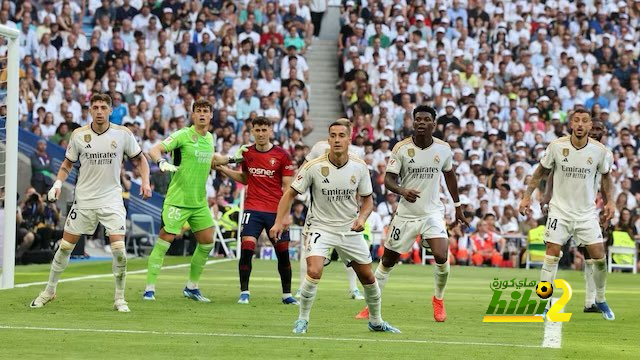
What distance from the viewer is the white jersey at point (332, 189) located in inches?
532

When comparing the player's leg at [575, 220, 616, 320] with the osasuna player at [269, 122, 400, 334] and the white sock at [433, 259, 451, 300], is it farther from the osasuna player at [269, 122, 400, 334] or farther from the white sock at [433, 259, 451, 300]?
the osasuna player at [269, 122, 400, 334]

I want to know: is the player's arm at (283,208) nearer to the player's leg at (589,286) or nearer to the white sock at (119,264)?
the white sock at (119,264)

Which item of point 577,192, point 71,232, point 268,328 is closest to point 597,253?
point 577,192

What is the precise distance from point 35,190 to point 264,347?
17.9m

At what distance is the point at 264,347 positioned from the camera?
12000 millimetres

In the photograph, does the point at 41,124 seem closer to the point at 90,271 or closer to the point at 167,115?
the point at 167,115

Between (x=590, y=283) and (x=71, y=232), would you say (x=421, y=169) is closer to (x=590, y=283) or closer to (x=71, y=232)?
(x=590, y=283)

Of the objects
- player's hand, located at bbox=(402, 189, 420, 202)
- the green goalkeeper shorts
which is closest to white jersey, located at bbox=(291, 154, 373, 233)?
player's hand, located at bbox=(402, 189, 420, 202)

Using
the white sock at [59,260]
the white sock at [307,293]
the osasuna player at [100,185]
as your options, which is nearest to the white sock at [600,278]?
the white sock at [307,293]

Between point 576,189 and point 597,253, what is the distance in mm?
830

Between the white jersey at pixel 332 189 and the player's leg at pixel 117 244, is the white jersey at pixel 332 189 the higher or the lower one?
the higher one

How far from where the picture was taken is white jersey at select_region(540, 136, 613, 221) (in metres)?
16.2

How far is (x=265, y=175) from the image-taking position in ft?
58.2

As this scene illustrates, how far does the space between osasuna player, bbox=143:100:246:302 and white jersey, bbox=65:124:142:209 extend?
1662 mm
